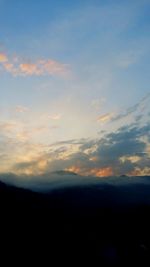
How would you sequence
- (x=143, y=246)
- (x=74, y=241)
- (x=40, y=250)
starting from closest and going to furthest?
(x=40, y=250)
(x=74, y=241)
(x=143, y=246)

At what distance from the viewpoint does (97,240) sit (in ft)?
633

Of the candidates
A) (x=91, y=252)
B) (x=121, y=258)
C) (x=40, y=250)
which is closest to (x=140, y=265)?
(x=121, y=258)

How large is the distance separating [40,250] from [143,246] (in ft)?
241

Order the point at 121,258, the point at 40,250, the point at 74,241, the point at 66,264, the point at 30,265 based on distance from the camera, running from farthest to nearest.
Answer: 1. the point at 74,241
2. the point at 121,258
3. the point at 40,250
4. the point at 66,264
5. the point at 30,265

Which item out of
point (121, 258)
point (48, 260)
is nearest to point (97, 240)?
point (121, 258)

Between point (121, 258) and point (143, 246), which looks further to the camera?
point (143, 246)

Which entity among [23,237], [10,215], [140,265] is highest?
[10,215]

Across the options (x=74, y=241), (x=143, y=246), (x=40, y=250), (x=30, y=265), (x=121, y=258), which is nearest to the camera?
(x=30, y=265)

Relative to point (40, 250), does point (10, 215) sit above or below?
above

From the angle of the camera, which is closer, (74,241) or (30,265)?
(30,265)

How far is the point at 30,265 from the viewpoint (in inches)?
4705

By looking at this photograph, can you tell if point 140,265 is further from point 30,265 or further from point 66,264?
point 30,265

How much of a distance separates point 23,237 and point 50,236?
19.1 m

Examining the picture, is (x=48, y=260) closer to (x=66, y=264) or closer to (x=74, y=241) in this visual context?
(x=66, y=264)
